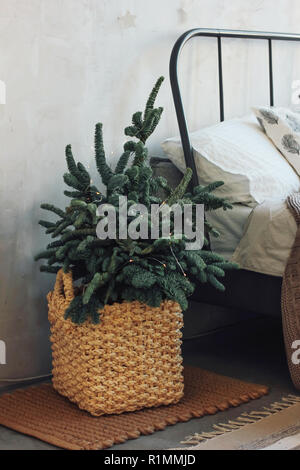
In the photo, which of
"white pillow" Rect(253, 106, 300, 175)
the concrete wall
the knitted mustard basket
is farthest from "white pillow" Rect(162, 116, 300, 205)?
the knitted mustard basket

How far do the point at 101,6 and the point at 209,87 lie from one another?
56 cm

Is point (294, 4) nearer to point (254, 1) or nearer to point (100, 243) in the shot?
point (254, 1)

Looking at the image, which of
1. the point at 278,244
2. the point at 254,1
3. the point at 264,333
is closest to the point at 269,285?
the point at 278,244

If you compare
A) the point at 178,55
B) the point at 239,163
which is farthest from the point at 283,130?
the point at 178,55

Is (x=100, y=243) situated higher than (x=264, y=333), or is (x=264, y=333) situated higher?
(x=100, y=243)

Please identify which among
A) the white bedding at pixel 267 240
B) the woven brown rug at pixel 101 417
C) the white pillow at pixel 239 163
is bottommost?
the woven brown rug at pixel 101 417

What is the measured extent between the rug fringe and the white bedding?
0.35 meters

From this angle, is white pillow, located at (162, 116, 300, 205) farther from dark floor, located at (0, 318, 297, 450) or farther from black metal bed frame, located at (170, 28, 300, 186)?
dark floor, located at (0, 318, 297, 450)

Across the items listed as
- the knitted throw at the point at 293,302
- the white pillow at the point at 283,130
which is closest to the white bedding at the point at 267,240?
the knitted throw at the point at 293,302

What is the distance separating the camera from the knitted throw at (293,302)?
1.87 m

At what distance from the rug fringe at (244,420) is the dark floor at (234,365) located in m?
0.02

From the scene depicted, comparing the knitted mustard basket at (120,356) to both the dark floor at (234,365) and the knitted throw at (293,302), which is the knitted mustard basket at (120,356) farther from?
the knitted throw at (293,302)

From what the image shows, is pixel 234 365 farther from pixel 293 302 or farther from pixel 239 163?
pixel 239 163
